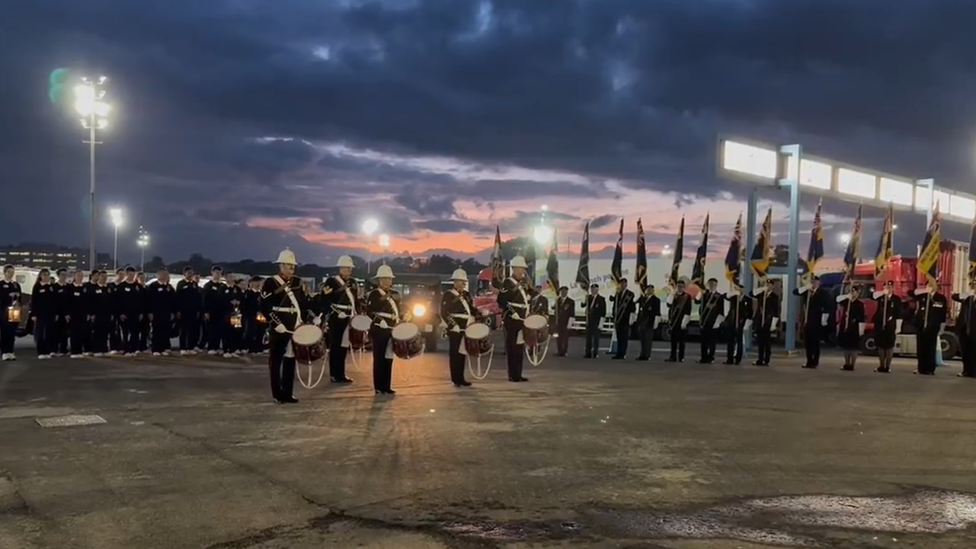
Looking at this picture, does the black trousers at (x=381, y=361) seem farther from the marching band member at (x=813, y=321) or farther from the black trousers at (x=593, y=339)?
the marching band member at (x=813, y=321)

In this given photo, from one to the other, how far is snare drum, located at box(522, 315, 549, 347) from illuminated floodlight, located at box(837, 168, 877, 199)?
50.4 feet

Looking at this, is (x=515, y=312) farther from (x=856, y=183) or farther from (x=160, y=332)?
(x=856, y=183)

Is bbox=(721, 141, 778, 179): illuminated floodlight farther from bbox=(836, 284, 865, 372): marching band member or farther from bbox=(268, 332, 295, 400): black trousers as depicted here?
bbox=(268, 332, 295, 400): black trousers

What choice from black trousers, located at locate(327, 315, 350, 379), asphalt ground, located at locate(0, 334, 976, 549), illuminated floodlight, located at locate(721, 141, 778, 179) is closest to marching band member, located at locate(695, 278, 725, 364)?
illuminated floodlight, located at locate(721, 141, 778, 179)

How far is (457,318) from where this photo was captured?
1418 centimetres

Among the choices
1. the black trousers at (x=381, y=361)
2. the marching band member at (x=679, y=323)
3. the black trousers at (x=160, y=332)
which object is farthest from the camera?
the marching band member at (x=679, y=323)

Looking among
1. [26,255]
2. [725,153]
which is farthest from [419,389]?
[26,255]

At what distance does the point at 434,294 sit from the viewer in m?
25.2

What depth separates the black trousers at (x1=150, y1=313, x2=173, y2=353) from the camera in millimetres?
19500

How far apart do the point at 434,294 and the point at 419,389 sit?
11.7m

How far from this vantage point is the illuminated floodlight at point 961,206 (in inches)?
1345

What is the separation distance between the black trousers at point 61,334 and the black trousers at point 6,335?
3.65 ft

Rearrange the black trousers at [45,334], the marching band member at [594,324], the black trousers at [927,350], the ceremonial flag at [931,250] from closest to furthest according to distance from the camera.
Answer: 1. the black trousers at [927,350]
2. the black trousers at [45,334]
3. the ceremonial flag at [931,250]
4. the marching band member at [594,324]

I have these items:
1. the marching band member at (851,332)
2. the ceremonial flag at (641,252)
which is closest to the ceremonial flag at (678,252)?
the ceremonial flag at (641,252)
